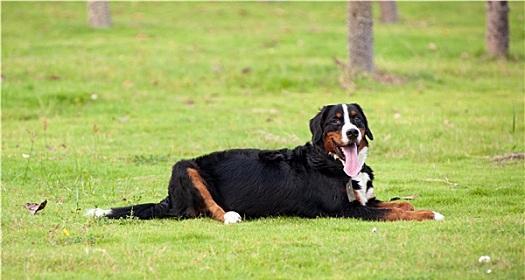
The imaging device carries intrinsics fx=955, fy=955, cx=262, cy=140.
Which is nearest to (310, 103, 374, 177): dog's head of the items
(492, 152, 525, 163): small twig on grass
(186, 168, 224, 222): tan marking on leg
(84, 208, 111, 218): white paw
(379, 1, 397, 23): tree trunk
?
(186, 168, 224, 222): tan marking on leg

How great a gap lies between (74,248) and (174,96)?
12.0m

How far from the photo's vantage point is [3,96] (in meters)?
18.8

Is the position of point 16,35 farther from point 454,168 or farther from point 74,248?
point 74,248

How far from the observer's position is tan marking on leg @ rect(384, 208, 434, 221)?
8930 millimetres

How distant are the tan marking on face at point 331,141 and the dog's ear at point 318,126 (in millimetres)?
63

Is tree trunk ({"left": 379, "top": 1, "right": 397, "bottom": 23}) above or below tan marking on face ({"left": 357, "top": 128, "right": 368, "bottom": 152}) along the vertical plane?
below

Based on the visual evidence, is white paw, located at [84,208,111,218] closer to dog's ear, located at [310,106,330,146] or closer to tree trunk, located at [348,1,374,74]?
dog's ear, located at [310,106,330,146]

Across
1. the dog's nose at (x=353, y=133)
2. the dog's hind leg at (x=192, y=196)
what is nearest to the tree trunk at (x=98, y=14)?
the dog's hind leg at (x=192, y=196)

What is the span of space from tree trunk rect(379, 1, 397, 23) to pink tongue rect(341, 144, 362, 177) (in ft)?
79.6

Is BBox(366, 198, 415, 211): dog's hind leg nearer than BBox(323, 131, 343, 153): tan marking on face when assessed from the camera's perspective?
No

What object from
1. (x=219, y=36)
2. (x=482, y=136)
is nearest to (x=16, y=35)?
(x=219, y=36)

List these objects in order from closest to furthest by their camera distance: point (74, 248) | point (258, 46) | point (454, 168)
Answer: point (74, 248), point (454, 168), point (258, 46)

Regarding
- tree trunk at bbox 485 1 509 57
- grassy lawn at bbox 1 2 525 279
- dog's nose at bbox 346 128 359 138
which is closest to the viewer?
grassy lawn at bbox 1 2 525 279

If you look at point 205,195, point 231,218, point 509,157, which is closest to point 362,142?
point 231,218
